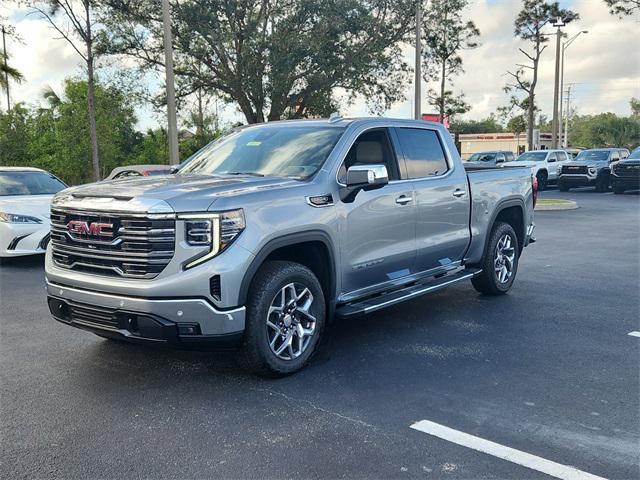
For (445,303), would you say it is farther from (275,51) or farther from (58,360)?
(275,51)

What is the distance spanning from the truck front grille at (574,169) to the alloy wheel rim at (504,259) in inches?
764

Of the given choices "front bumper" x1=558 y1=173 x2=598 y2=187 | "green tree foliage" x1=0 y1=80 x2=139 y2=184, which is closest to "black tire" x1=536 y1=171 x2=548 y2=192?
"front bumper" x1=558 y1=173 x2=598 y2=187

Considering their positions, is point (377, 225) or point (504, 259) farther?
point (504, 259)

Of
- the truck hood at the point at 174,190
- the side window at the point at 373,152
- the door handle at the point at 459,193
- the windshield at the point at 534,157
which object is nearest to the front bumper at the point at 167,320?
the truck hood at the point at 174,190

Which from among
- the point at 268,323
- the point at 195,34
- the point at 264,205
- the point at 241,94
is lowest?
the point at 268,323

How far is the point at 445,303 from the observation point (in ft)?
23.1

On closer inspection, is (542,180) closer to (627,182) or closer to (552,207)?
(627,182)

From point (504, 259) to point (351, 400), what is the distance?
3869 mm

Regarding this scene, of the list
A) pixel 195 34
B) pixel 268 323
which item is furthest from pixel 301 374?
pixel 195 34

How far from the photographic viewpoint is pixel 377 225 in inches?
212

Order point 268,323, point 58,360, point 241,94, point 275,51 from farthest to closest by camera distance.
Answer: point 241,94
point 275,51
point 58,360
point 268,323

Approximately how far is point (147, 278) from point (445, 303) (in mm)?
3855

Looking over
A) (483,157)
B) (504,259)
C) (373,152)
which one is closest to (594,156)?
(483,157)

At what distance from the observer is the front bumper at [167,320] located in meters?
4.12
